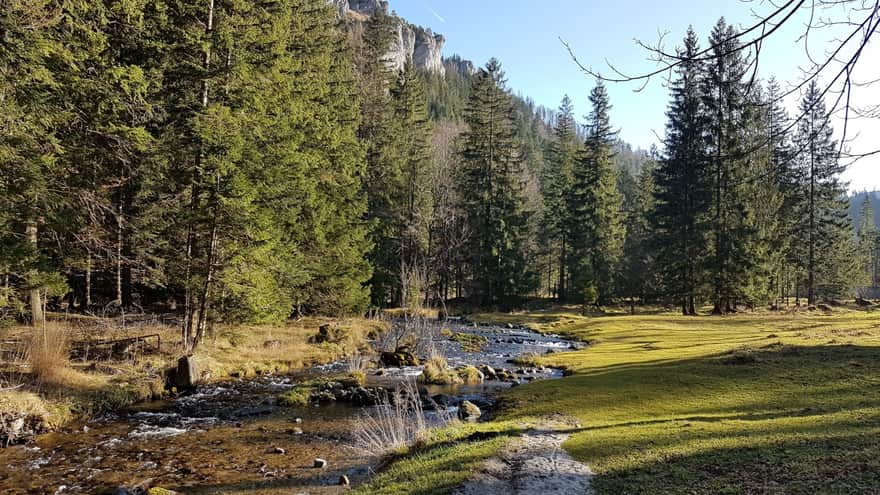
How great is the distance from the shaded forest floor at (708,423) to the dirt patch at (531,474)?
0.19 meters

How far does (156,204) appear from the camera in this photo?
1744 cm

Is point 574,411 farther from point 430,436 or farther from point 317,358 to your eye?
point 317,358

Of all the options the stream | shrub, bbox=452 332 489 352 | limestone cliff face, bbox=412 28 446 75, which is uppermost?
limestone cliff face, bbox=412 28 446 75

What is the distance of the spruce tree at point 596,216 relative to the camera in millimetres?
46816

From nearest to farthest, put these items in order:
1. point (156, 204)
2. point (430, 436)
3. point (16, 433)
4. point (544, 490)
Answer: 1. point (544, 490)
2. point (430, 436)
3. point (16, 433)
4. point (156, 204)

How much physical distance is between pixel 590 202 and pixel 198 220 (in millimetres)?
38732

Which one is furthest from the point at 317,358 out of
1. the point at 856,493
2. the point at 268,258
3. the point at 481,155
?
the point at 481,155

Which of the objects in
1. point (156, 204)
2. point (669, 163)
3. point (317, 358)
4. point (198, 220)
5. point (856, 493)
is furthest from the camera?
point (669, 163)

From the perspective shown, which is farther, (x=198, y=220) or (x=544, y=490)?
(x=198, y=220)

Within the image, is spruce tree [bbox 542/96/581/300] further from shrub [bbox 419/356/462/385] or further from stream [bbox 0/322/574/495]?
stream [bbox 0/322/574/495]

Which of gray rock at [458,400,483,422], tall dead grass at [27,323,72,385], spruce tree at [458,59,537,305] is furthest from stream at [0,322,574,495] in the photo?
spruce tree at [458,59,537,305]

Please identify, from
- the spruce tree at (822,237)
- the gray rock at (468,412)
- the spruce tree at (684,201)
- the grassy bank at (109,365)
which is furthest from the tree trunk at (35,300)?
the spruce tree at (822,237)

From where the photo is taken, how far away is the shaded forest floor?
19.5 feet

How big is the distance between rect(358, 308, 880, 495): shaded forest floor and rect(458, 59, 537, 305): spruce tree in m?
27.1
